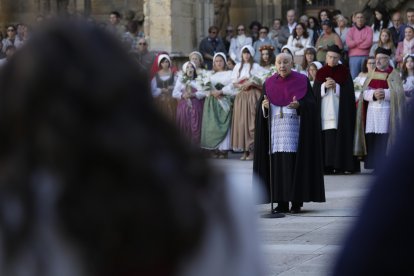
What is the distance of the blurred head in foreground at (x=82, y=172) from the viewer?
6.68 feet

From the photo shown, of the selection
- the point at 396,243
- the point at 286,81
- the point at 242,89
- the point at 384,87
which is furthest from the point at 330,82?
the point at 396,243

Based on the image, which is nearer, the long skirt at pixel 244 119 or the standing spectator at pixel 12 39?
the long skirt at pixel 244 119

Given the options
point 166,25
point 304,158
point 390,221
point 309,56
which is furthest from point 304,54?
point 390,221

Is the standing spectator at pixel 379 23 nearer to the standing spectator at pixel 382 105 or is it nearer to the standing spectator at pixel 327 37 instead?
the standing spectator at pixel 327 37

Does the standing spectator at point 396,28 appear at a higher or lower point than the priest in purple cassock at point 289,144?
higher

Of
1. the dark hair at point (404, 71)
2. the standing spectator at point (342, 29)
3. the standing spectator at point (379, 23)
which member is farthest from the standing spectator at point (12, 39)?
the dark hair at point (404, 71)

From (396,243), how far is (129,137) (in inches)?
21.5

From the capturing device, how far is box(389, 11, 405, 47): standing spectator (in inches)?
814

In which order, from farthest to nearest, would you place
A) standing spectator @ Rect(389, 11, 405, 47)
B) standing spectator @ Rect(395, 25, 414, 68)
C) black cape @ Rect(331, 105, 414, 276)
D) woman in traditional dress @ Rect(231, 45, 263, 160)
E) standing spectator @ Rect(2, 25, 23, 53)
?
standing spectator @ Rect(2, 25, 23, 53), standing spectator @ Rect(389, 11, 405, 47), standing spectator @ Rect(395, 25, 414, 68), woman in traditional dress @ Rect(231, 45, 263, 160), black cape @ Rect(331, 105, 414, 276)

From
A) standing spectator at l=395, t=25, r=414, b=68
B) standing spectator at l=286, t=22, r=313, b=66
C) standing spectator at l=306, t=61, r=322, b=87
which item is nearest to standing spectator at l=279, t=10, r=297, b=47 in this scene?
standing spectator at l=286, t=22, r=313, b=66

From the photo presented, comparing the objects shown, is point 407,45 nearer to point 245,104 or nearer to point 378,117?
point 245,104

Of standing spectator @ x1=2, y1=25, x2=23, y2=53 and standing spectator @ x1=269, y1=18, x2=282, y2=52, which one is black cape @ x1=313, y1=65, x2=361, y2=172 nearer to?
standing spectator @ x1=269, y1=18, x2=282, y2=52

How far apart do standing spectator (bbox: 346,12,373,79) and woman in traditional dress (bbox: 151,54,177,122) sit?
9.65 ft

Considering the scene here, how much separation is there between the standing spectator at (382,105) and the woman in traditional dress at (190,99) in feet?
11.3
